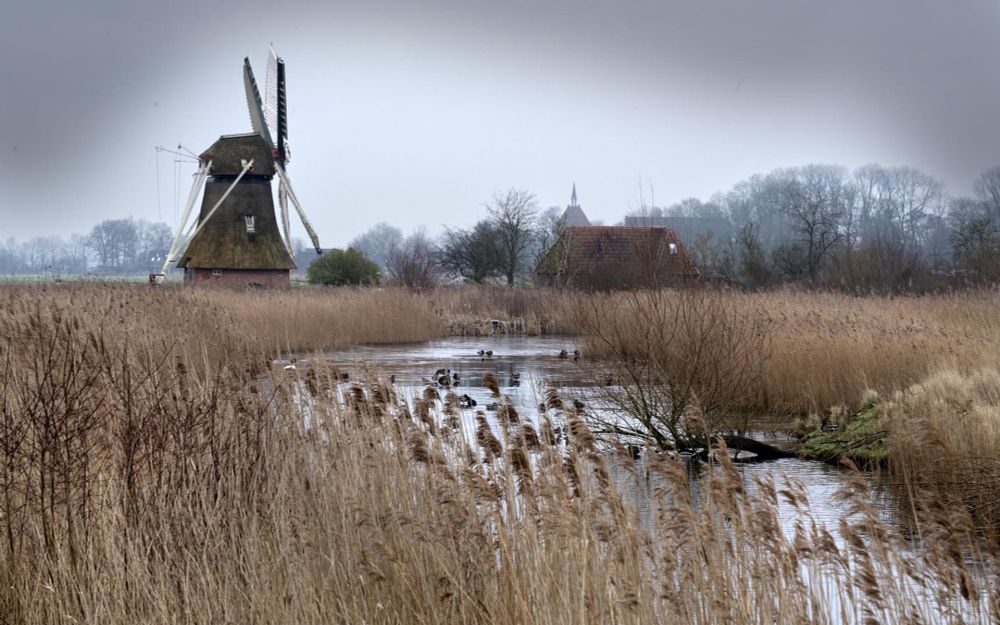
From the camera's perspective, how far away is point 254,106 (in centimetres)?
3838

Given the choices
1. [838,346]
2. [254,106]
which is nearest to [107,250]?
[254,106]

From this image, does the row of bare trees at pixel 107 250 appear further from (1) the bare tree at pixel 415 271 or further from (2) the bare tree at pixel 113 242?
(1) the bare tree at pixel 415 271

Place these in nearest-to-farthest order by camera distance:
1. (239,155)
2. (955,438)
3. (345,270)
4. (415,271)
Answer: (955,438) < (415,271) < (345,270) < (239,155)

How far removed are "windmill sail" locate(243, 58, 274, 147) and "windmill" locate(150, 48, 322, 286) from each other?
0.04m

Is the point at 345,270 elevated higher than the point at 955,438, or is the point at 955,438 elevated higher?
the point at 345,270

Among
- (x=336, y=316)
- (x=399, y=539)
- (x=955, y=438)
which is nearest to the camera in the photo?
(x=399, y=539)

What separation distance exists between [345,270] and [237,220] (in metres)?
4.56

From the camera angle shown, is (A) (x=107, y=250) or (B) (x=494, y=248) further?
(A) (x=107, y=250)

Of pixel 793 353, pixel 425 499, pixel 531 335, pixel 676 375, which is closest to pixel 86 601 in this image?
pixel 425 499

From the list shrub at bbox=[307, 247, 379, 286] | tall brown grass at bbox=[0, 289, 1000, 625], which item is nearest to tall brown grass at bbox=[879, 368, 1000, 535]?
tall brown grass at bbox=[0, 289, 1000, 625]

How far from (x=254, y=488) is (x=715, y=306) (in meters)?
5.79

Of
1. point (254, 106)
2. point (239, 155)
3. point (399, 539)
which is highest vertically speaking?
point (254, 106)

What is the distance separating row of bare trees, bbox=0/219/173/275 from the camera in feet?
265

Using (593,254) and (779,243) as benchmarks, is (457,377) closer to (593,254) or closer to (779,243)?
(593,254)
